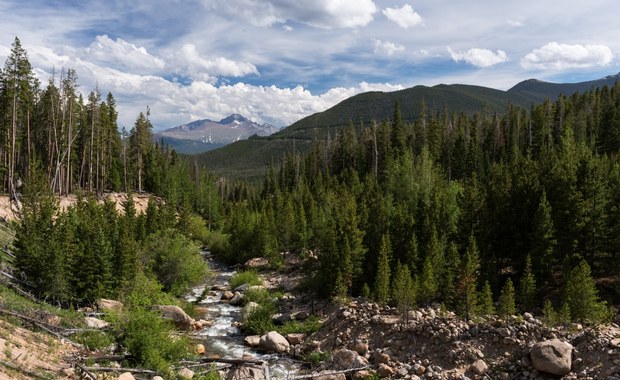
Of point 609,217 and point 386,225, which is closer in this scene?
point 609,217

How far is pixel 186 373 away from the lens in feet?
66.5

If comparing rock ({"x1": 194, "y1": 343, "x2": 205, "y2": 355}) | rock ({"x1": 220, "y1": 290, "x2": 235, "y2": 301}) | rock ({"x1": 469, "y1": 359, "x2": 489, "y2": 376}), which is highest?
rock ({"x1": 469, "y1": 359, "x2": 489, "y2": 376})

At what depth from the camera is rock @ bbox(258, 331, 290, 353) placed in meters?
27.8

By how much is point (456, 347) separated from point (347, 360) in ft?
20.6

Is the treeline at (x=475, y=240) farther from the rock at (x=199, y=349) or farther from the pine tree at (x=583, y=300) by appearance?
the rock at (x=199, y=349)

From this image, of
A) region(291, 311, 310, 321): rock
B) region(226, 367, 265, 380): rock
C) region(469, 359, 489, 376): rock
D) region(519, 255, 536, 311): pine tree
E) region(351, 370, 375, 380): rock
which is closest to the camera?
region(226, 367, 265, 380): rock

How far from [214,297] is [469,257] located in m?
27.2

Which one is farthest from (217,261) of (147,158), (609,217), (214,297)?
(609,217)

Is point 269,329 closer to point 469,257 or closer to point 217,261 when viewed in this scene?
point 469,257

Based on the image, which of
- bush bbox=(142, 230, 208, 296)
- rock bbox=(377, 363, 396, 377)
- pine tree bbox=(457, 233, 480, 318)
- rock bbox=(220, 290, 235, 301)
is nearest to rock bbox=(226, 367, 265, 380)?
rock bbox=(377, 363, 396, 377)

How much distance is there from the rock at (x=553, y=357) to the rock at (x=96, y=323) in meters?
22.9

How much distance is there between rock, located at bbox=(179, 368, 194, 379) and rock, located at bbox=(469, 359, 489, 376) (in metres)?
14.0

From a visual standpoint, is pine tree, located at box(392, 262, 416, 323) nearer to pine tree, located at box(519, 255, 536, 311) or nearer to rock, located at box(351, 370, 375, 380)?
rock, located at box(351, 370, 375, 380)

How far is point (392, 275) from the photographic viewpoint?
3791 cm
